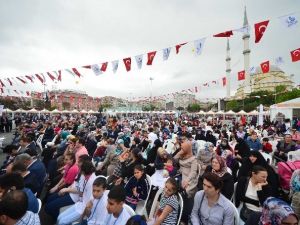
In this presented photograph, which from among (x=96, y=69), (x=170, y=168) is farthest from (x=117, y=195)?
(x=96, y=69)

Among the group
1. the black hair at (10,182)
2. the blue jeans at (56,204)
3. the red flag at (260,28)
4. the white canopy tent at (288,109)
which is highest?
the red flag at (260,28)

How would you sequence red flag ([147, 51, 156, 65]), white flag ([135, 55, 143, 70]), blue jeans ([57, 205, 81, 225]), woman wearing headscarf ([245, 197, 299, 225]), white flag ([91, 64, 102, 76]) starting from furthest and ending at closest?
white flag ([91, 64, 102, 76]) < white flag ([135, 55, 143, 70]) < red flag ([147, 51, 156, 65]) < blue jeans ([57, 205, 81, 225]) < woman wearing headscarf ([245, 197, 299, 225])

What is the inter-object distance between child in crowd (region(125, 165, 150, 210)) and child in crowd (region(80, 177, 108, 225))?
63 centimetres

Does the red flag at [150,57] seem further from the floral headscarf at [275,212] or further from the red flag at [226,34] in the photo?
the floral headscarf at [275,212]

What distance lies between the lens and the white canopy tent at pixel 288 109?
2003 centimetres

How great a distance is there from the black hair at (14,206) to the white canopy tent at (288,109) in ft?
70.5

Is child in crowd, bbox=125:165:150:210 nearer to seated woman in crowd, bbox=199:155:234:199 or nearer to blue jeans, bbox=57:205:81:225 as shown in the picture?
blue jeans, bbox=57:205:81:225

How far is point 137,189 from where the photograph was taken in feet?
13.0

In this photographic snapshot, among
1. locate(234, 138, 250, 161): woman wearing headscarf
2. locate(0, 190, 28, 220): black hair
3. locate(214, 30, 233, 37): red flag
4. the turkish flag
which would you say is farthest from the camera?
the turkish flag

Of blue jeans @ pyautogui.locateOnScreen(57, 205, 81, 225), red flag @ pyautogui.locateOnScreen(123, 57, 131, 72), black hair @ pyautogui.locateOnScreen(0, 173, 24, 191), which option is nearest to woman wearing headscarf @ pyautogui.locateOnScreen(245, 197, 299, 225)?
blue jeans @ pyautogui.locateOnScreen(57, 205, 81, 225)

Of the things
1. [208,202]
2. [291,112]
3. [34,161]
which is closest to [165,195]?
[208,202]

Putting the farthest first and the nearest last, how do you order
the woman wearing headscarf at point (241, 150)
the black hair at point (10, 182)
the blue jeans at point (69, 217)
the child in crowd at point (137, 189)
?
the woman wearing headscarf at point (241, 150) < the child in crowd at point (137, 189) < the blue jeans at point (69, 217) < the black hair at point (10, 182)

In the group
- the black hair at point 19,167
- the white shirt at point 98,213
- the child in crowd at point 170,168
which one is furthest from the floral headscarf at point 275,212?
the black hair at point 19,167

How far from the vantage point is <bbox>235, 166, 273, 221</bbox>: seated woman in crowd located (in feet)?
10.8
